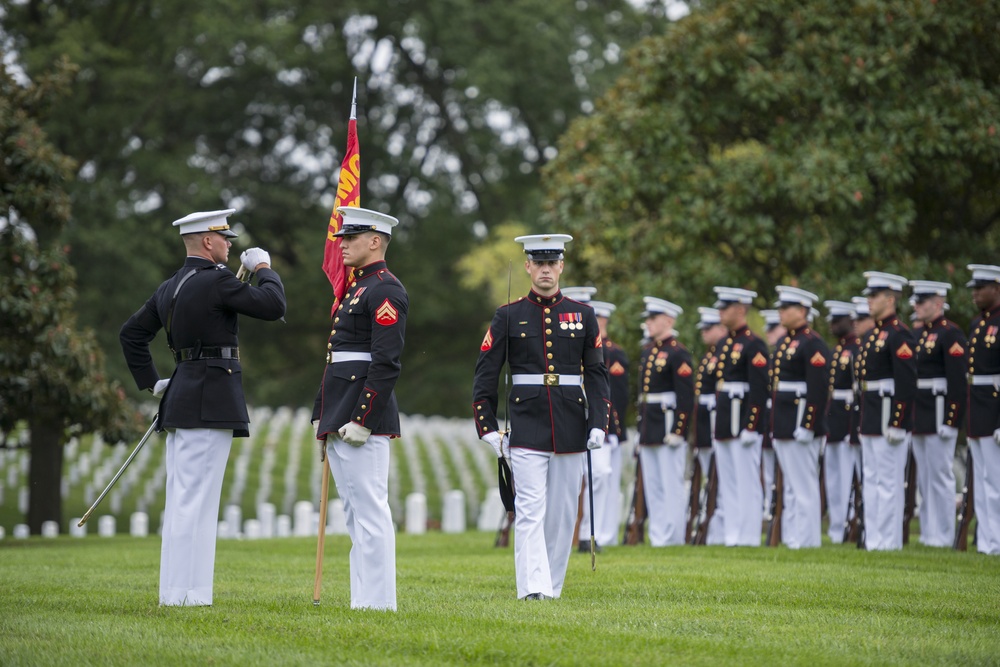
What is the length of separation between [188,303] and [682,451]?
7.26 meters

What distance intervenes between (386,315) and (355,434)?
729mm

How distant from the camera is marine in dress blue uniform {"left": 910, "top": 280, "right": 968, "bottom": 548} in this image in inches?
486

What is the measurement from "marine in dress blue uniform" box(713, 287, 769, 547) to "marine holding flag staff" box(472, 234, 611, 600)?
5.02 m

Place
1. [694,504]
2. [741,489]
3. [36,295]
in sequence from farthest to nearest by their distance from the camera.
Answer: [36,295] → [694,504] → [741,489]

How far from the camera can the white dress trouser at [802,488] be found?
520 inches

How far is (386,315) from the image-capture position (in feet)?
24.7

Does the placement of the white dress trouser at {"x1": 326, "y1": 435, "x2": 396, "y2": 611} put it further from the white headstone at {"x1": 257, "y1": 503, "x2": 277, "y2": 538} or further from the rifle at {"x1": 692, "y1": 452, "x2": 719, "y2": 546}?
the white headstone at {"x1": 257, "y1": 503, "x2": 277, "y2": 538}

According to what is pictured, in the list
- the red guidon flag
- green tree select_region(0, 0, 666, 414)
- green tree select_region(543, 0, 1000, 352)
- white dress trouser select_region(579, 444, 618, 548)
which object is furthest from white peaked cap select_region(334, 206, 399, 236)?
green tree select_region(0, 0, 666, 414)

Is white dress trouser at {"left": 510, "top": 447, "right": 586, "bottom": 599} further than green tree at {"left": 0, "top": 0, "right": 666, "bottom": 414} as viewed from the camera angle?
No

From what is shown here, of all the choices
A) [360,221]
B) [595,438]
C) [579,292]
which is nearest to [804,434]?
[579,292]

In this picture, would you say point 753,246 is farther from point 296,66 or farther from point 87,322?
point 296,66

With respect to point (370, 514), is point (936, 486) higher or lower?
lower

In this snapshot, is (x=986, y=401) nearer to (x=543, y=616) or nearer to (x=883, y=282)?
(x=883, y=282)

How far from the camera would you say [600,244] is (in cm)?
1977
